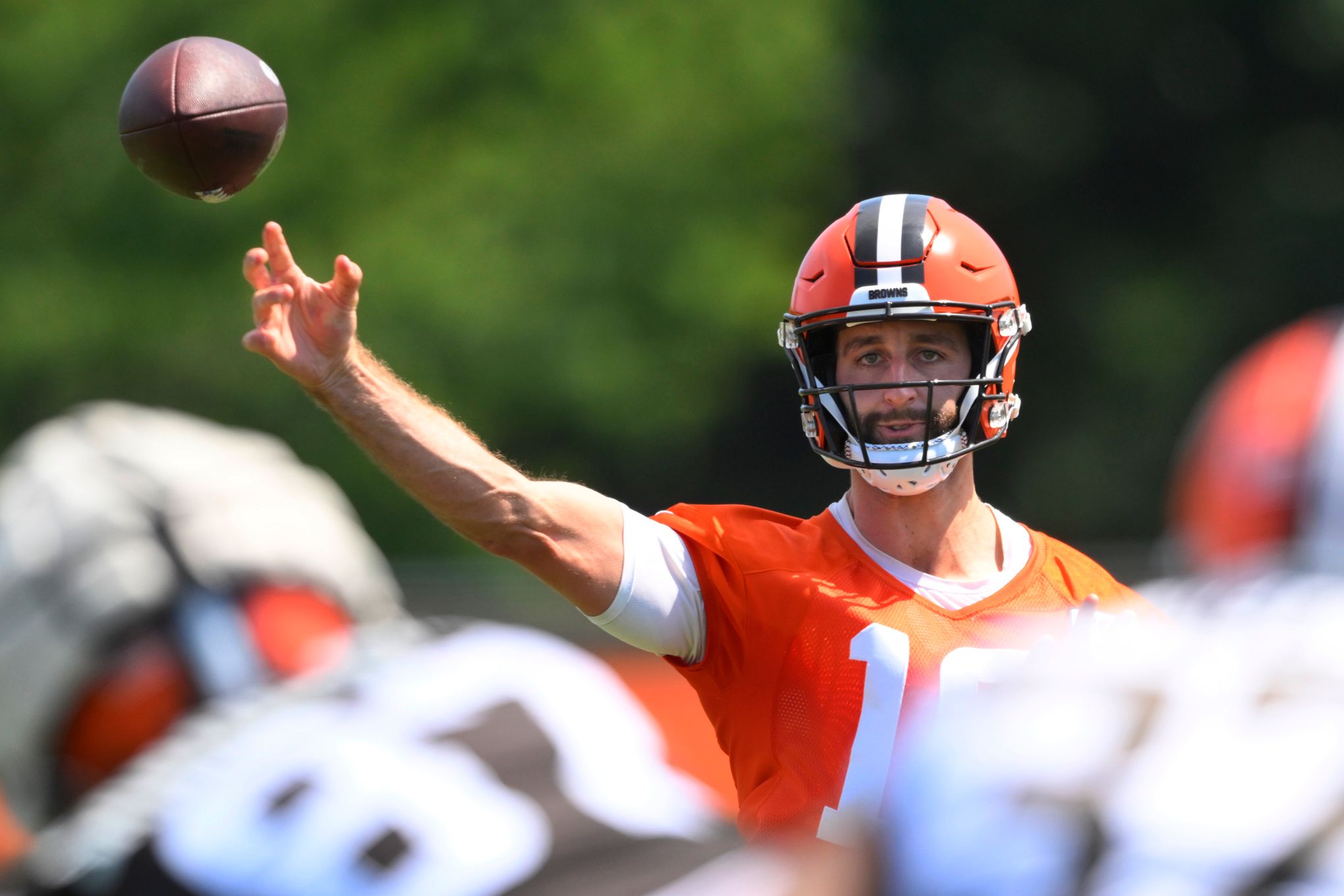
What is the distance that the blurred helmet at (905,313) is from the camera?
3.88 m

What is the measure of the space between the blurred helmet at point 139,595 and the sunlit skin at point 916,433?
1152 mm

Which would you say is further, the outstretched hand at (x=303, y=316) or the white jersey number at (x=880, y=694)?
the outstretched hand at (x=303, y=316)

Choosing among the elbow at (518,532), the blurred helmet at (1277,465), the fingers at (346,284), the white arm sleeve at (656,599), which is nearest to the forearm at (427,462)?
the elbow at (518,532)

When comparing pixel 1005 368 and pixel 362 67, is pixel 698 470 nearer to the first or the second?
pixel 362 67

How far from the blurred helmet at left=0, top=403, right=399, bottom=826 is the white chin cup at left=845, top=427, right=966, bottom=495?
113 centimetres

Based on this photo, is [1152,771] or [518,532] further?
[518,532]

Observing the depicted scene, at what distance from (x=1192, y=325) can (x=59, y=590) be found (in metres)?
18.4

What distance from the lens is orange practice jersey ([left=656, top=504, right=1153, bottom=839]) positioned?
3590mm

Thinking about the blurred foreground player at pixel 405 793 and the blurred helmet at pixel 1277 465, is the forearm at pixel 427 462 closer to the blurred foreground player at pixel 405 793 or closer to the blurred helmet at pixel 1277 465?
the blurred foreground player at pixel 405 793

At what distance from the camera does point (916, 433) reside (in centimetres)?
387

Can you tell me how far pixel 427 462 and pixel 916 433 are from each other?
105cm

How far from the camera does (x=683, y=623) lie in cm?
377

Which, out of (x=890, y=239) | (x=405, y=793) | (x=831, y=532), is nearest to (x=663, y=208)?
(x=890, y=239)

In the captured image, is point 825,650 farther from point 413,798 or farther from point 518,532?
point 413,798
